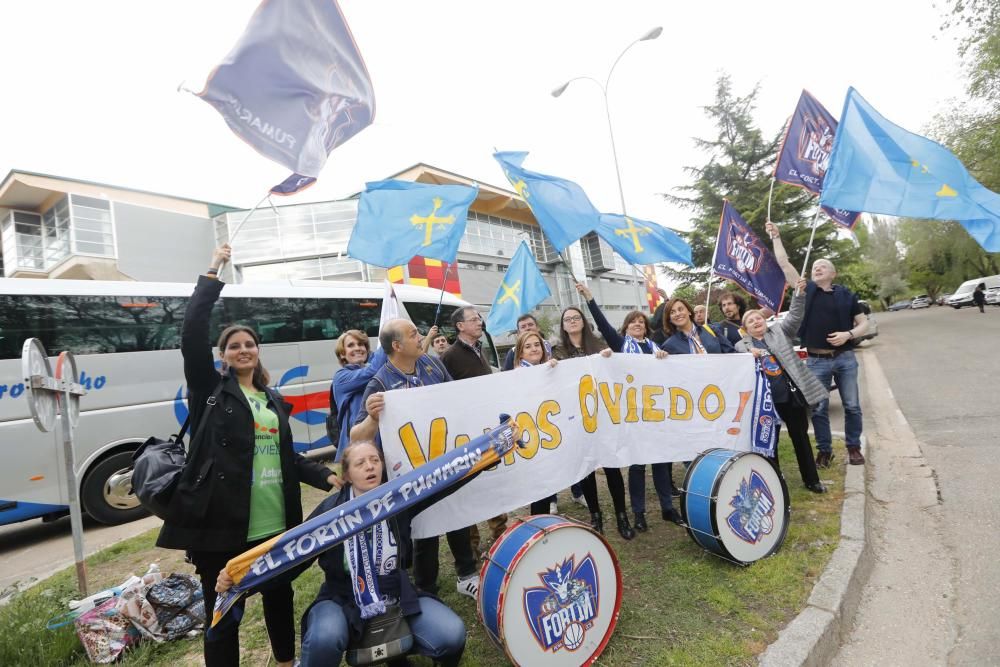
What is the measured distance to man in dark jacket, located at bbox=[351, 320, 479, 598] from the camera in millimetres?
3188

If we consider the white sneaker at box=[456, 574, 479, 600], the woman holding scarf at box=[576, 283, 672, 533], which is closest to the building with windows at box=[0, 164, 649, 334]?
the woman holding scarf at box=[576, 283, 672, 533]

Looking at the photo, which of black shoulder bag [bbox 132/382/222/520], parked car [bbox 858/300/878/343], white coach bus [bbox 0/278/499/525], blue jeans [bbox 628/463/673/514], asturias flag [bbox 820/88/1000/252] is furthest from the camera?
white coach bus [bbox 0/278/499/525]

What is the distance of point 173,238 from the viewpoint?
900 inches

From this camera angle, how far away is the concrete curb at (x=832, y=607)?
252 cm

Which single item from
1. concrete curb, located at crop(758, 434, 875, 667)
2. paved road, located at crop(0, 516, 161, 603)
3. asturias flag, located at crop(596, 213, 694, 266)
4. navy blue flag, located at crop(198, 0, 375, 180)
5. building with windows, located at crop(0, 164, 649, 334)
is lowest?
paved road, located at crop(0, 516, 161, 603)

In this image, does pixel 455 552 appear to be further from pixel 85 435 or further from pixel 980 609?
pixel 85 435

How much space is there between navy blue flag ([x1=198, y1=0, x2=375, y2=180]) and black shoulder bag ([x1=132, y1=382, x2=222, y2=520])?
207 cm

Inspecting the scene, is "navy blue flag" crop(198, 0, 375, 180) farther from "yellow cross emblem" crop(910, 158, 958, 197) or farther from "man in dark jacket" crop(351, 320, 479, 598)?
"yellow cross emblem" crop(910, 158, 958, 197)

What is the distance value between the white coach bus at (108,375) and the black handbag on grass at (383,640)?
6405 millimetres

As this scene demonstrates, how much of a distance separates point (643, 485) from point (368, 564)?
101 inches

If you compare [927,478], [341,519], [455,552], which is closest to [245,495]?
[341,519]

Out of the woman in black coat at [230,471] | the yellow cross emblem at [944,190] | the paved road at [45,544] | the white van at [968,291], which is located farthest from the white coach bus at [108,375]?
the white van at [968,291]

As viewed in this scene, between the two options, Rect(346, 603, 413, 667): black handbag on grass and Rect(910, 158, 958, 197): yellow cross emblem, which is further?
Rect(910, 158, 958, 197): yellow cross emblem

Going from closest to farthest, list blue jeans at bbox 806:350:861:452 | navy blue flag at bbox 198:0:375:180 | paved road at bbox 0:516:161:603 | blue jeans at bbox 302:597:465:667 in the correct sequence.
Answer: blue jeans at bbox 302:597:465:667 → navy blue flag at bbox 198:0:375:180 → blue jeans at bbox 806:350:861:452 → paved road at bbox 0:516:161:603
